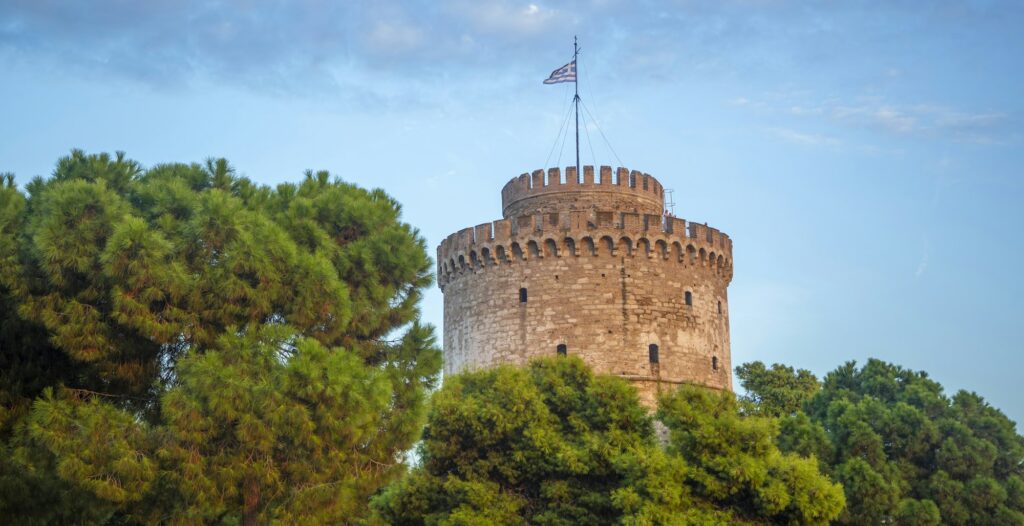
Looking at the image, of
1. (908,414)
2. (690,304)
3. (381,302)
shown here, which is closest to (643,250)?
Answer: (690,304)

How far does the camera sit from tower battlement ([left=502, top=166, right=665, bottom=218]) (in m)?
32.9

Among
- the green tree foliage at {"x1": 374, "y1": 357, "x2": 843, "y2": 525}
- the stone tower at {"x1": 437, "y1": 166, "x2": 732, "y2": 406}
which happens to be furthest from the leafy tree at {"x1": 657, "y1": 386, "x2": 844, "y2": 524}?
the stone tower at {"x1": 437, "y1": 166, "x2": 732, "y2": 406}

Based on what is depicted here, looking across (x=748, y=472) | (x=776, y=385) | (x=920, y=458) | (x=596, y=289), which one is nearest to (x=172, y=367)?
(x=748, y=472)

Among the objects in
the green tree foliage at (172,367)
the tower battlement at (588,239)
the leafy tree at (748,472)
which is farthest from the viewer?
the tower battlement at (588,239)

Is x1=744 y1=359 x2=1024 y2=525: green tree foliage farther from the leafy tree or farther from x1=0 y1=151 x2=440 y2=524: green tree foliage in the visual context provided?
x1=0 y1=151 x2=440 y2=524: green tree foliage

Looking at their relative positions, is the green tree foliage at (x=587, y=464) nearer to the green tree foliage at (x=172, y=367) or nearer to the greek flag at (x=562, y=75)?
the green tree foliage at (x=172, y=367)

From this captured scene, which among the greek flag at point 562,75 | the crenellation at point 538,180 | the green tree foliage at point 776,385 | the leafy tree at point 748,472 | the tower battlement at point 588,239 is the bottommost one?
the leafy tree at point 748,472

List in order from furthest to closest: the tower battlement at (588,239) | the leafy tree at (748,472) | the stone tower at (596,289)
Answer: the tower battlement at (588,239) < the stone tower at (596,289) < the leafy tree at (748,472)

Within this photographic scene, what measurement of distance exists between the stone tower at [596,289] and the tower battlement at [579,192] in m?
0.04

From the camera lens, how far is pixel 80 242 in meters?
15.6

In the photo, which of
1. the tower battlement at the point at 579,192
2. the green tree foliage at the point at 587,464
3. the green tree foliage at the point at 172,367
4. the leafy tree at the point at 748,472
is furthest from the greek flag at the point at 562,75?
the green tree foliage at the point at 172,367

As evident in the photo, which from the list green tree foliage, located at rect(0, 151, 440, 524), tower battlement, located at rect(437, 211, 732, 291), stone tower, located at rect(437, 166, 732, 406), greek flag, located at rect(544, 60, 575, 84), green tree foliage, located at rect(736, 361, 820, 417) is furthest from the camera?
green tree foliage, located at rect(736, 361, 820, 417)

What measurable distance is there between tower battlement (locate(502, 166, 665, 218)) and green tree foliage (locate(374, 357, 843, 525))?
28.1 ft

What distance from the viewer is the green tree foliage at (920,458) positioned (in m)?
27.2
